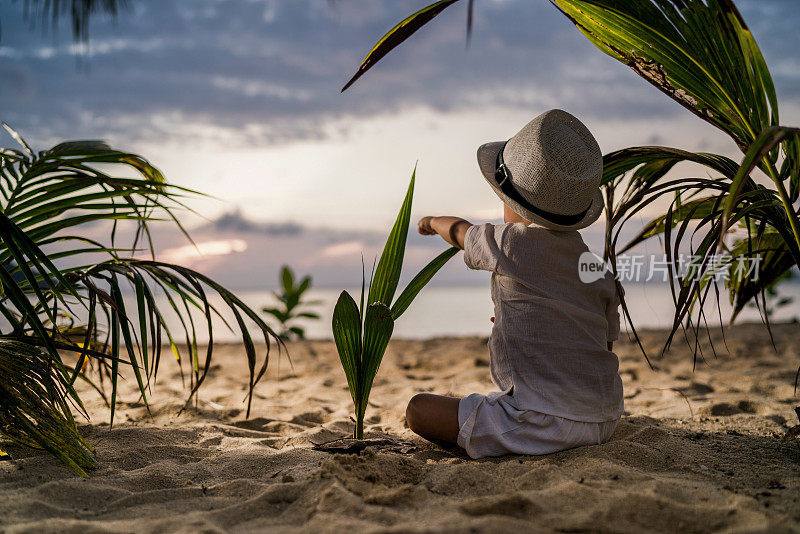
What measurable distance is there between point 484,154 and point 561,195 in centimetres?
32

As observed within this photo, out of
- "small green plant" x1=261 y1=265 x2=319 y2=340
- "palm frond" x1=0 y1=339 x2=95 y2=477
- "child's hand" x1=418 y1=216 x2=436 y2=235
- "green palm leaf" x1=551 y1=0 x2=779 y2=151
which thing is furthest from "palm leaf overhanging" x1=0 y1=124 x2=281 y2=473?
"small green plant" x1=261 y1=265 x2=319 y2=340

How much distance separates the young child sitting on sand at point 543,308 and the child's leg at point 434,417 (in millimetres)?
50

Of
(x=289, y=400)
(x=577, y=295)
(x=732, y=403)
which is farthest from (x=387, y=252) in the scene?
(x=732, y=403)

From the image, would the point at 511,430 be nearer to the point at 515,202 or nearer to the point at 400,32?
the point at 515,202

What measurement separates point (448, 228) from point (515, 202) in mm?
245

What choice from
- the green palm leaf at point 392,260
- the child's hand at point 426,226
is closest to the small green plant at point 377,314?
the green palm leaf at point 392,260

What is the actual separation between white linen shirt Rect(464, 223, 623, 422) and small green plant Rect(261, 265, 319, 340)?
14.0ft

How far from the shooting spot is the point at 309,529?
115 cm

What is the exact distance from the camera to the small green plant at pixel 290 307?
589 centimetres

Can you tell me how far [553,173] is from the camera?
5.37 feet

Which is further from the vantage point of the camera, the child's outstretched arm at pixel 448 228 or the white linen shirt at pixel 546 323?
the child's outstretched arm at pixel 448 228

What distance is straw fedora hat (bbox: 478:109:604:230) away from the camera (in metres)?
1.65

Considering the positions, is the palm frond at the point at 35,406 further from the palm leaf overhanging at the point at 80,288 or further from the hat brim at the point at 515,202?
the hat brim at the point at 515,202

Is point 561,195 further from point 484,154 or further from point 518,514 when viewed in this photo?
point 518,514
